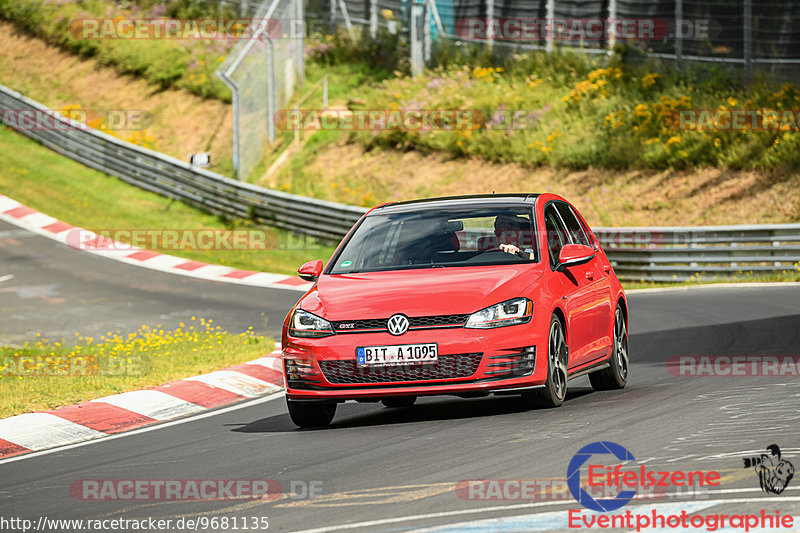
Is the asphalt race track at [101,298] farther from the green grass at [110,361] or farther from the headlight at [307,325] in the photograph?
the headlight at [307,325]

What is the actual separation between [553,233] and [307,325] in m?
2.40

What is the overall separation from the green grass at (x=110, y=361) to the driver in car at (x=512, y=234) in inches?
164

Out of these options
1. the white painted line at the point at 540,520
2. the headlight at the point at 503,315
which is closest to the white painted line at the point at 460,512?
the white painted line at the point at 540,520

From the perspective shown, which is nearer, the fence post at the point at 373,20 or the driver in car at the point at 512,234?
the driver in car at the point at 512,234

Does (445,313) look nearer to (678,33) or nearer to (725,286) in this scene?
(725,286)

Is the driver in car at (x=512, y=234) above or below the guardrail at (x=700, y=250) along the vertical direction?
above

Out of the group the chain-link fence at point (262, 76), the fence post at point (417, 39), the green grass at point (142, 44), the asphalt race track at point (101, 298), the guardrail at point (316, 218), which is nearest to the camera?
the asphalt race track at point (101, 298)

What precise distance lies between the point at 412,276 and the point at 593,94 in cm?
2568

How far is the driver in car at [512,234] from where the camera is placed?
1018 centimetres

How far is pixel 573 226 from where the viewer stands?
37.8 feet

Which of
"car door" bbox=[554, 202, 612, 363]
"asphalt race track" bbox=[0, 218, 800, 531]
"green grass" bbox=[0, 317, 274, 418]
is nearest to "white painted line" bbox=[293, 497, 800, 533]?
"asphalt race track" bbox=[0, 218, 800, 531]

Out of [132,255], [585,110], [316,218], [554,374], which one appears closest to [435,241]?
[554,374]

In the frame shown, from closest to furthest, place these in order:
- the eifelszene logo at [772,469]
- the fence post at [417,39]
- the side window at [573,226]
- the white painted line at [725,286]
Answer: the eifelszene logo at [772,469] < the side window at [573,226] < the white painted line at [725,286] < the fence post at [417,39]

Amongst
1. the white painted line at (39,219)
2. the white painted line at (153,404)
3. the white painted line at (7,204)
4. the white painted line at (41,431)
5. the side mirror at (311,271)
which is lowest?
the white painted line at (39,219)
